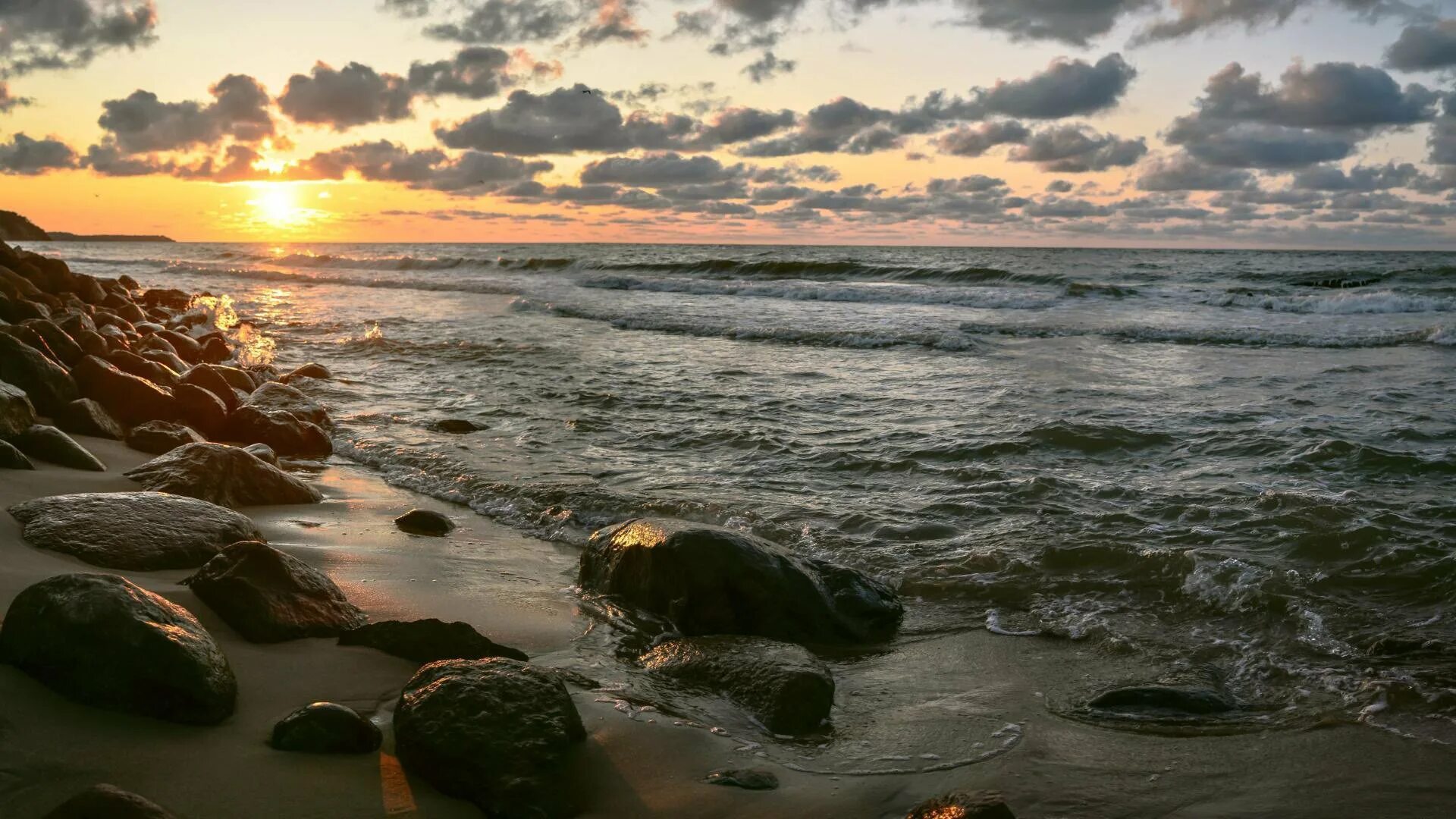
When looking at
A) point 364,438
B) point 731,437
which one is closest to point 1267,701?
point 731,437

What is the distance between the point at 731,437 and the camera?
27.0 feet

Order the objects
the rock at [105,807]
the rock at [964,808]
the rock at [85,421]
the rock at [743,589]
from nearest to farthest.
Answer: the rock at [105,807]
the rock at [964,808]
the rock at [743,589]
the rock at [85,421]

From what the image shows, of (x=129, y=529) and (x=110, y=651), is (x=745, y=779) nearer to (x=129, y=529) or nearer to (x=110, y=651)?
(x=110, y=651)

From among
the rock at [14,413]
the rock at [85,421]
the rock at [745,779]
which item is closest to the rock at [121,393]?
the rock at [85,421]

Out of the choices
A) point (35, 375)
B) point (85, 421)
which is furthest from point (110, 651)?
point (35, 375)

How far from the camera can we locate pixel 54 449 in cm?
530

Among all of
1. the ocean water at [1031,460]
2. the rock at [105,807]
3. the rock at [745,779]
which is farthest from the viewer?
the ocean water at [1031,460]

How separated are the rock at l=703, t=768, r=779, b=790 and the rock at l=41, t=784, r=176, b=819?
1.44m

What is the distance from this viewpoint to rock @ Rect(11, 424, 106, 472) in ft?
17.1

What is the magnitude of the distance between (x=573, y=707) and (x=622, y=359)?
34.8ft

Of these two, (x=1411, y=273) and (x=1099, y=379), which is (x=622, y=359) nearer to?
(x=1099, y=379)

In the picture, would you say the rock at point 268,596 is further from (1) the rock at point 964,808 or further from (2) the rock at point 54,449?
(2) the rock at point 54,449

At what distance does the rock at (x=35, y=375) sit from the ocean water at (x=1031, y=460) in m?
1.95

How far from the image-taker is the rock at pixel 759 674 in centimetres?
338
